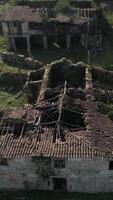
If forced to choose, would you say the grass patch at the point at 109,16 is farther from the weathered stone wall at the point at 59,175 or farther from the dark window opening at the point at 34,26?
the weathered stone wall at the point at 59,175

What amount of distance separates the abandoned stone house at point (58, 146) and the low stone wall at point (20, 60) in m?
11.8

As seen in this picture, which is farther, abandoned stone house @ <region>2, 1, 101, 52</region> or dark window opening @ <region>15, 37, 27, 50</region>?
dark window opening @ <region>15, 37, 27, 50</region>

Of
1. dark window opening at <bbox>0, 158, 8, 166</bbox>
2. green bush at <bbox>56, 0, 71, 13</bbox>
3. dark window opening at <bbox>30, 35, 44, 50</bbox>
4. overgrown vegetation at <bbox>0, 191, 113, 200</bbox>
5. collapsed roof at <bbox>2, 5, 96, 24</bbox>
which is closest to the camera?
dark window opening at <bbox>0, 158, 8, 166</bbox>

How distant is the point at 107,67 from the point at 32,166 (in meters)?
20.7

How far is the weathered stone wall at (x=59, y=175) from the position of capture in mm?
29891

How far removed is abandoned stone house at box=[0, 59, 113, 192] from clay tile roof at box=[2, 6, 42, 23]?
17077 mm

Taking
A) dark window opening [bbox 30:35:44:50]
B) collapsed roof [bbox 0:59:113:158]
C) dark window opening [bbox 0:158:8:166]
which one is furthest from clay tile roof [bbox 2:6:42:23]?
dark window opening [bbox 0:158:8:166]

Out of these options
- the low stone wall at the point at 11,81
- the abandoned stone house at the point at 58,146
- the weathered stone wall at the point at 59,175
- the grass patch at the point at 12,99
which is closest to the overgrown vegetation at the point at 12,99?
the grass patch at the point at 12,99

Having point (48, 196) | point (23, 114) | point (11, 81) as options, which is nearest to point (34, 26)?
point (11, 81)

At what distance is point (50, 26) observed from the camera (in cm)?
5028

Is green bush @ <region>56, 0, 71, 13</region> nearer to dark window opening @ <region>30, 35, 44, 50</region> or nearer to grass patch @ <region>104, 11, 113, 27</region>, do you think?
dark window opening @ <region>30, 35, 44, 50</region>

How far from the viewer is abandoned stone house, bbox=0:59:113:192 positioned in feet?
97.1

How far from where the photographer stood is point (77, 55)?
50.5 meters

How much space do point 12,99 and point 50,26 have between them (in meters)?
11.9
